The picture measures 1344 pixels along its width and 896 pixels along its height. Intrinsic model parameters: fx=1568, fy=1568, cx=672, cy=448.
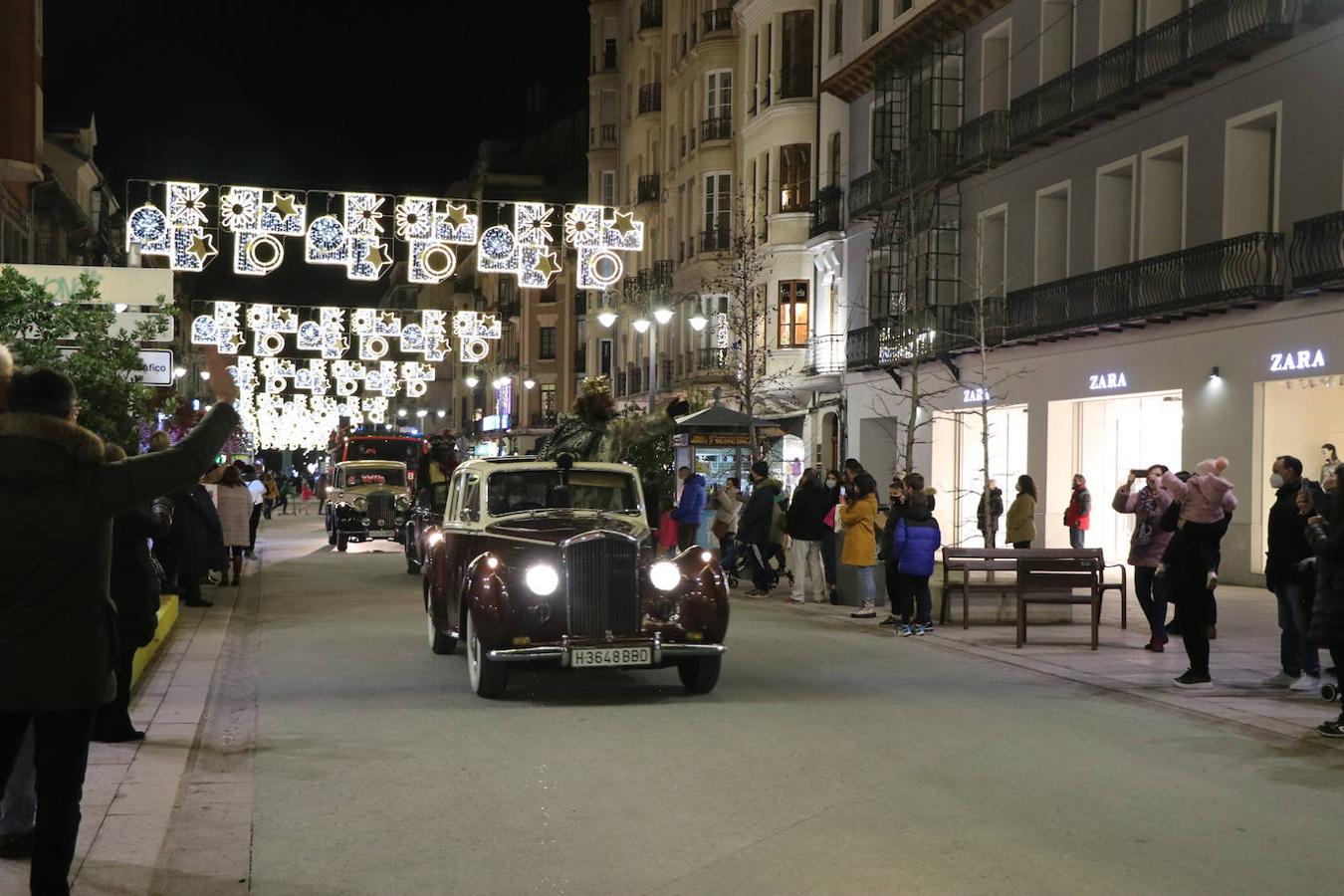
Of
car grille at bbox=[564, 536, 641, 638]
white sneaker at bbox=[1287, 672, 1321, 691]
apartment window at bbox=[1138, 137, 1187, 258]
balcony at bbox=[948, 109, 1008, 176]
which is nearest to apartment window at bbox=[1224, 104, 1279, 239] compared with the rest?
apartment window at bbox=[1138, 137, 1187, 258]

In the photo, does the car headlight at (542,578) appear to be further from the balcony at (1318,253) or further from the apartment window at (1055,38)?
the apartment window at (1055,38)

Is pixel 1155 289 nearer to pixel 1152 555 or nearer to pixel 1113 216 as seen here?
pixel 1113 216

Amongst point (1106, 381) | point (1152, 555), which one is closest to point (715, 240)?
point (1106, 381)

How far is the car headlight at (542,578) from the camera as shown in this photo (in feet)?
38.1

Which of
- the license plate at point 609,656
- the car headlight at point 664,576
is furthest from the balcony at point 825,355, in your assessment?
the license plate at point 609,656

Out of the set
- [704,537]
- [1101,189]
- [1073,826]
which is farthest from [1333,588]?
[1101,189]

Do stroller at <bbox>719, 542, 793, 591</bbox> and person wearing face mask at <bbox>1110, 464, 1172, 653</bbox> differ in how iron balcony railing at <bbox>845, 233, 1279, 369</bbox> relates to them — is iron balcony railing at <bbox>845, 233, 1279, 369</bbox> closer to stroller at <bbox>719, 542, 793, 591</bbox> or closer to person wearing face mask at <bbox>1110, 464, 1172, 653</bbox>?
stroller at <bbox>719, 542, 793, 591</bbox>

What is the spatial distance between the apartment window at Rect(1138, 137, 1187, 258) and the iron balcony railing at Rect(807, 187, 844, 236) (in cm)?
1397

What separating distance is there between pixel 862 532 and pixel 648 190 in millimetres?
40690

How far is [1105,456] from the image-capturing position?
3097cm

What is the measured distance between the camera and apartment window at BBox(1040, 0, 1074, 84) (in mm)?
31109

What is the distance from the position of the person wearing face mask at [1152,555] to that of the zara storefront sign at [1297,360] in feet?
26.0

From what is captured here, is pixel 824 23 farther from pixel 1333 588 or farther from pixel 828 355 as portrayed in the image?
pixel 1333 588

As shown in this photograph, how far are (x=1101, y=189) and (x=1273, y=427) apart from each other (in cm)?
694
